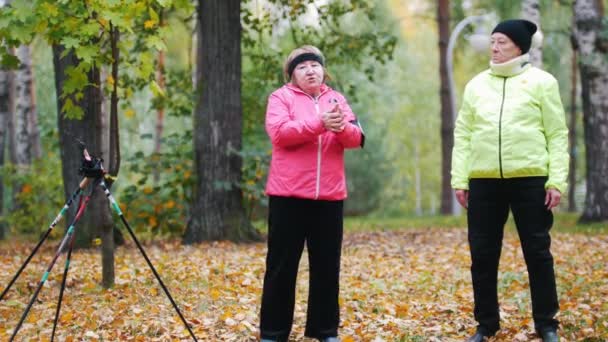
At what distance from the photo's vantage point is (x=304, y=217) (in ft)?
16.3

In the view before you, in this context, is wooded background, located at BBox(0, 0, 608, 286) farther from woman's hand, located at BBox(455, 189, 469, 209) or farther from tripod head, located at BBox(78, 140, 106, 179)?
woman's hand, located at BBox(455, 189, 469, 209)

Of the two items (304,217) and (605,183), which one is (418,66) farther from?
(304,217)

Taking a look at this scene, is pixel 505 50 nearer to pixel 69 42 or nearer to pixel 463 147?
pixel 463 147

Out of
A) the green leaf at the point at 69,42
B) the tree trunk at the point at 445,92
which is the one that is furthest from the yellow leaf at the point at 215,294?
the tree trunk at the point at 445,92

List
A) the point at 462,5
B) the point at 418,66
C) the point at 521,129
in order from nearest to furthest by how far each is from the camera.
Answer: the point at 521,129 < the point at 462,5 < the point at 418,66

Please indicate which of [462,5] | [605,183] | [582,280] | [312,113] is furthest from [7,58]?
[462,5]

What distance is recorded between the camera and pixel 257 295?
690 centimetres

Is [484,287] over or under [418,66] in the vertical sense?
under

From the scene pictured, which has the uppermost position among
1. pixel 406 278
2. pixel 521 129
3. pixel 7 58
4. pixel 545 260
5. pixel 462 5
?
pixel 462 5

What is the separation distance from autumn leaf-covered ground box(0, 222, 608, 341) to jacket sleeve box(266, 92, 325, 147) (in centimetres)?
147

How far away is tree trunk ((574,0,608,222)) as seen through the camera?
43.8 ft

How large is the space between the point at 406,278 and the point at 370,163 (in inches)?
749

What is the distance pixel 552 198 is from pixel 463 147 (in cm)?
65

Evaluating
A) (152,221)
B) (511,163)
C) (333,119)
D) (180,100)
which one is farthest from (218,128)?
(511,163)
